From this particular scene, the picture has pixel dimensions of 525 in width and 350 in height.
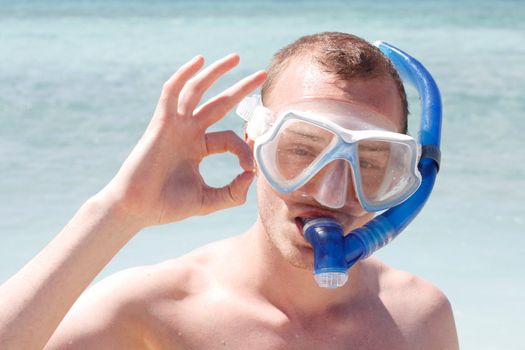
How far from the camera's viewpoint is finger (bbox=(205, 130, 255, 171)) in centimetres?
214

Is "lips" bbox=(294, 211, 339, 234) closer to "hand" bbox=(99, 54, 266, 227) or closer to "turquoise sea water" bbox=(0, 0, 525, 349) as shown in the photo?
"hand" bbox=(99, 54, 266, 227)

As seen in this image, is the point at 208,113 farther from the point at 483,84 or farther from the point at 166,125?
the point at 483,84

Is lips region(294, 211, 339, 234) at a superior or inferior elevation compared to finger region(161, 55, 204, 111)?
inferior

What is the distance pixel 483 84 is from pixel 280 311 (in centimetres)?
650

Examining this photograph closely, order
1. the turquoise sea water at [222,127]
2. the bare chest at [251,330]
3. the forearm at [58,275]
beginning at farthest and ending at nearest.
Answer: the turquoise sea water at [222,127] → the bare chest at [251,330] → the forearm at [58,275]

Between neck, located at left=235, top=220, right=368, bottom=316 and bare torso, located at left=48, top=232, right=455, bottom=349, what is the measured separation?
0.03 feet

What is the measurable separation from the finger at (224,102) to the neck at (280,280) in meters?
0.41

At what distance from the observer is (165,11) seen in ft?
58.2

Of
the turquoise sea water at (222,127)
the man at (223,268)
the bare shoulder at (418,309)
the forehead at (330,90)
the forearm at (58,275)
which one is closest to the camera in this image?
the forearm at (58,275)

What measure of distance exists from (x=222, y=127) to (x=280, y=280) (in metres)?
Result: 4.31

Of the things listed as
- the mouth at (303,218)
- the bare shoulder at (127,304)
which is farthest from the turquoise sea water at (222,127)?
the mouth at (303,218)

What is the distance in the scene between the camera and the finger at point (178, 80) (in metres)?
2.01

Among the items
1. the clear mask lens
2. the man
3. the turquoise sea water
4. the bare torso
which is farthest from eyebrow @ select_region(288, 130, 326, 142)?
the turquoise sea water

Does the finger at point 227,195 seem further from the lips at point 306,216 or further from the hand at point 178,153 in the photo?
the lips at point 306,216
